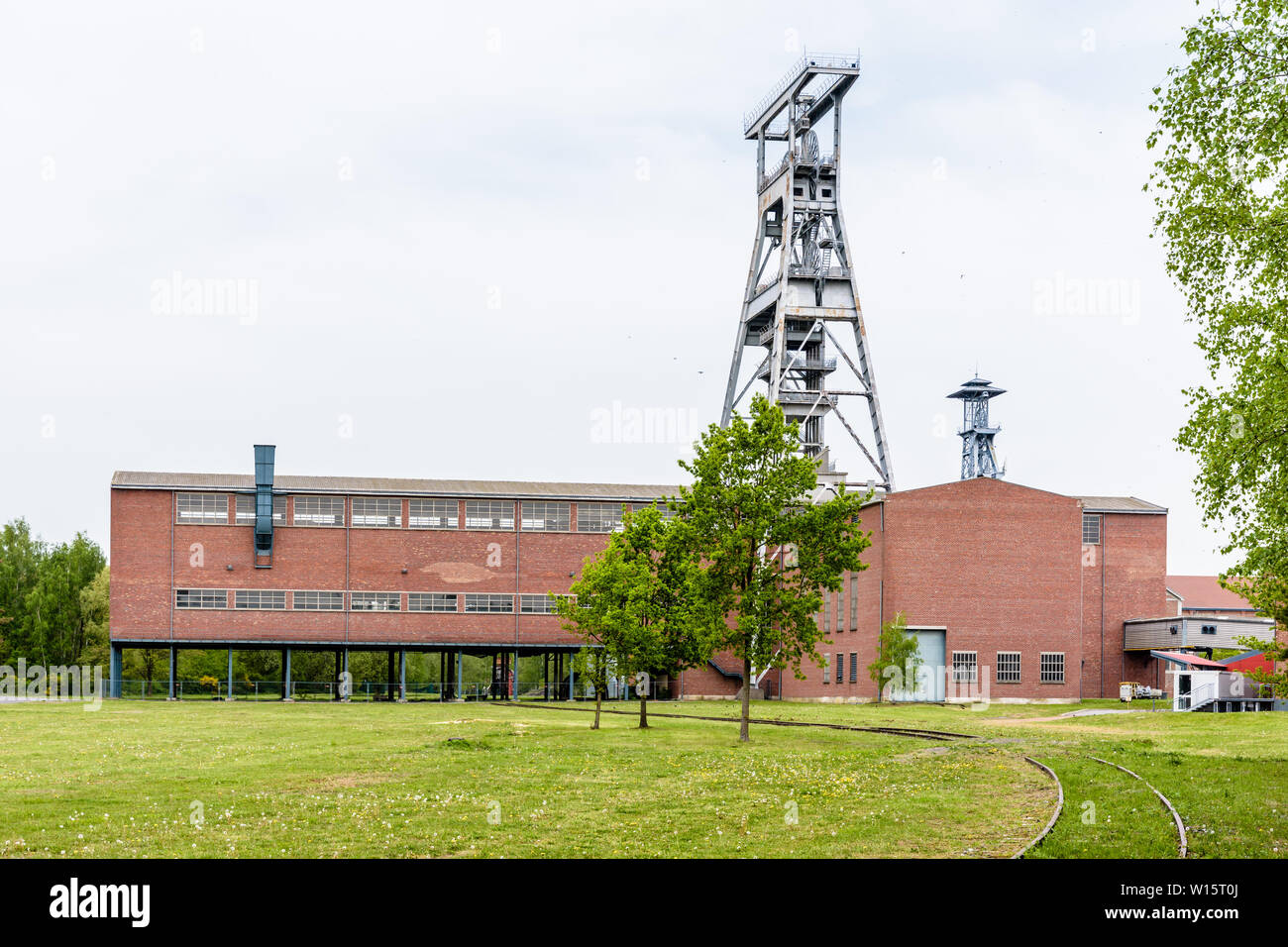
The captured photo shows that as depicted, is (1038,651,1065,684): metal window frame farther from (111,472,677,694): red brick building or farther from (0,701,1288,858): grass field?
(0,701,1288,858): grass field

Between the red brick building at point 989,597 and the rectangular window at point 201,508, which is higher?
the rectangular window at point 201,508

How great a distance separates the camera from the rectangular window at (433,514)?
8238cm

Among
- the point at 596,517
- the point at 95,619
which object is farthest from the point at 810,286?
the point at 95,619

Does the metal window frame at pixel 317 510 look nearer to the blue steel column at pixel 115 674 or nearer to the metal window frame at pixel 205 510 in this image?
the metal window frame at pixel 205 510

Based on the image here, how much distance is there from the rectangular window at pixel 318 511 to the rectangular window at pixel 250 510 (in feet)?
2.38

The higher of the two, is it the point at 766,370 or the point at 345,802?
the point at 766,370

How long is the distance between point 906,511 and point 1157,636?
15091 millimetres

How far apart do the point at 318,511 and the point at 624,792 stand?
200 feet

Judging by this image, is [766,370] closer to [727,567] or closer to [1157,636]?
[1157,636]

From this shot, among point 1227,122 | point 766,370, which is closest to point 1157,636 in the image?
point 766,370

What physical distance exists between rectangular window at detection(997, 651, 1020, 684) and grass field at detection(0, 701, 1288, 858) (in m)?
32.5

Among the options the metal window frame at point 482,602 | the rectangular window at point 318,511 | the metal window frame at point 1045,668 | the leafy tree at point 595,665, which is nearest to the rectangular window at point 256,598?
the rectangular window at point 318,511

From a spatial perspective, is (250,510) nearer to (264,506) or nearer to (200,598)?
(264,506)

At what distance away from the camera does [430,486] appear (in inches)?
3273
